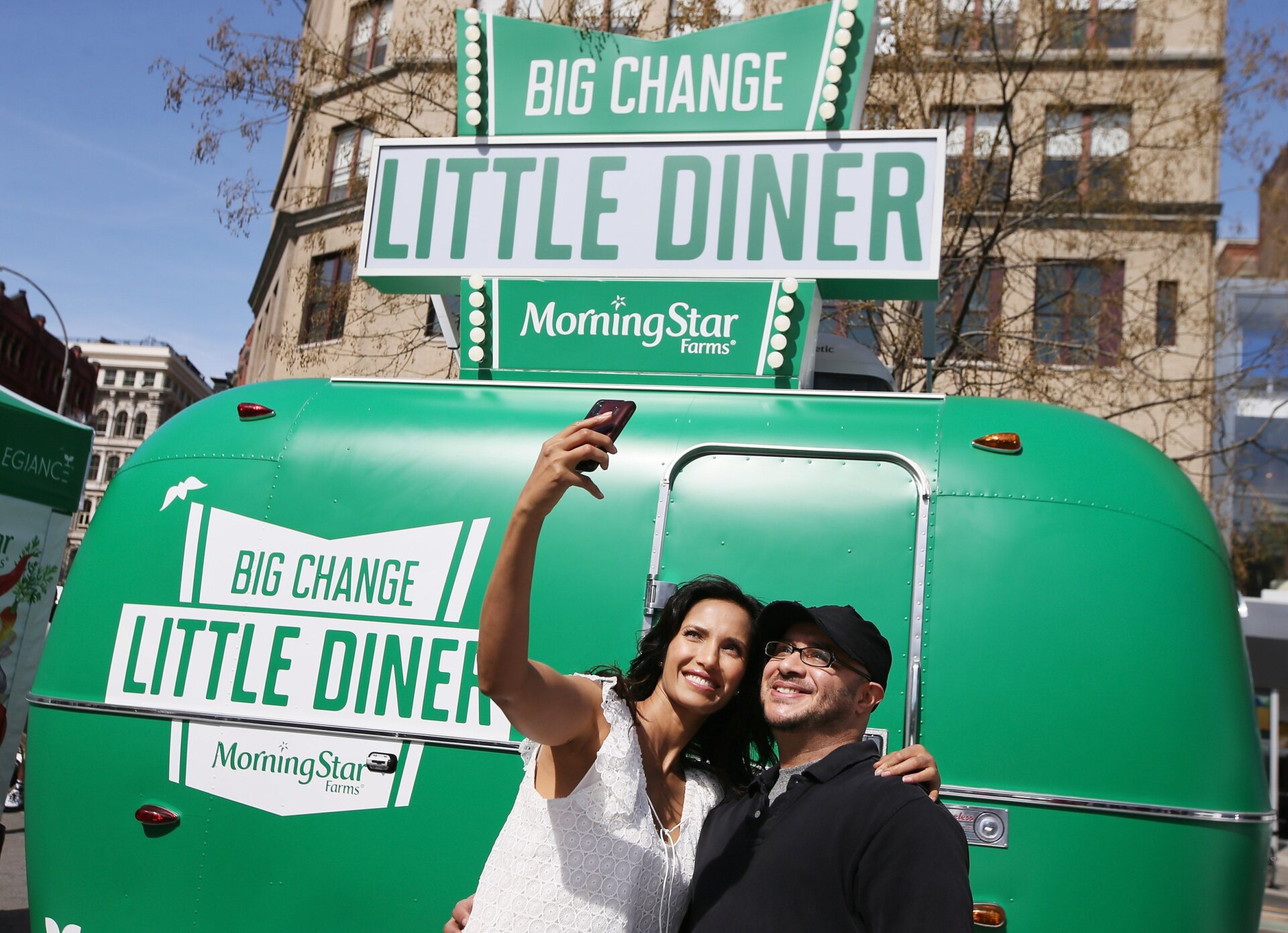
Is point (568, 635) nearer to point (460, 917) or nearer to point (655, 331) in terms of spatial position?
point (460, 917)

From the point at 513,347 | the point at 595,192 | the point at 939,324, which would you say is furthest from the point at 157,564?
the point at 939,324

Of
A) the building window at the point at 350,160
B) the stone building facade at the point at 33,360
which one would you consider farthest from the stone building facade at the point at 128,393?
the building window at the point at 350,160

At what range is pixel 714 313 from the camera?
14.3ft

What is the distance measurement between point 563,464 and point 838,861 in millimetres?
900

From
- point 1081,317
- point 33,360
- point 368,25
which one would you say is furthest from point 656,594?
point 33,360

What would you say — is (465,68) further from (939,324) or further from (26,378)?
(26,378)

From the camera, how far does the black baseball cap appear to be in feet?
7.29

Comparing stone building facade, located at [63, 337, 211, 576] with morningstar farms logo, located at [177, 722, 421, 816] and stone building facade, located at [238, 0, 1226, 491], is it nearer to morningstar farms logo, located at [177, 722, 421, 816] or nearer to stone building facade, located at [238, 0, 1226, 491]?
stone building facade, located at [238, 0, 1226, 491]

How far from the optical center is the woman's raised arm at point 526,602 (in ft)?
6.62

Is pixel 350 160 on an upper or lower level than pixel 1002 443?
upper

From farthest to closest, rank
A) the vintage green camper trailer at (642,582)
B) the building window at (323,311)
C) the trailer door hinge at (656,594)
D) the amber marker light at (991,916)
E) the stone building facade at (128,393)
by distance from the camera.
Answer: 1. the stone building facade at (128,393)
2. the building window at (323,311)
3. the trailer door hinge at (656,594)
4. the vintage green camper trailer at (642,582)
5. the amber marker light at (991,916)

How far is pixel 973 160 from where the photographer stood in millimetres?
11492

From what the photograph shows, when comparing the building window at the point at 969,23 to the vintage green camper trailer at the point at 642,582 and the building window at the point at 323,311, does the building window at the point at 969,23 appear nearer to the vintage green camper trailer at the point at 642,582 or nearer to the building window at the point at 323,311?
the building window at the point at 323,311

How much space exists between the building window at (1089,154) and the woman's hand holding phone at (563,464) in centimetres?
1065
